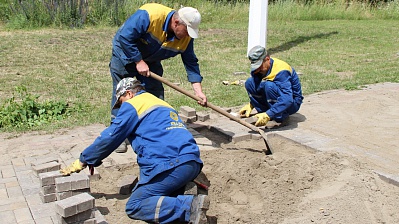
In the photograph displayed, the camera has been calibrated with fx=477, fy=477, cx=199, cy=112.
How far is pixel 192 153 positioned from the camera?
381cm

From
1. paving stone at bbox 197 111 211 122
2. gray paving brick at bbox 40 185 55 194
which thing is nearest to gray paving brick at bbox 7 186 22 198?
gray paving brick at bbox 40 185 55 194

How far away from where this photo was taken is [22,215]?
3.95 meters

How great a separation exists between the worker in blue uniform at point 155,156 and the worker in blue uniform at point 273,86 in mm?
2306

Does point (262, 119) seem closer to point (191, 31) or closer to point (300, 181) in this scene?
point (300, 181)

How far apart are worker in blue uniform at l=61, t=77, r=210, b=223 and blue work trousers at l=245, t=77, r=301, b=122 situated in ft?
8.04

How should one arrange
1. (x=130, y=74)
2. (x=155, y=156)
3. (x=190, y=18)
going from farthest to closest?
(x=130, y=74) → (x=190, y=18) → (x=155, y=156)

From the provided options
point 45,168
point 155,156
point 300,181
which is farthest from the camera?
point 300,181

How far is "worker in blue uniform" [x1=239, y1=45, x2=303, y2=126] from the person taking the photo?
5953mm

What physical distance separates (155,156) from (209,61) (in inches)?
285

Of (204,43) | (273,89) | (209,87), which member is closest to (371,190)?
(273,89)

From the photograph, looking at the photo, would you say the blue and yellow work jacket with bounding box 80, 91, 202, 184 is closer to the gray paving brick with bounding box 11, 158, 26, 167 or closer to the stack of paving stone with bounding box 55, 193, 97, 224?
the stack of paving stone with bounding box 55, 193, 97, 224

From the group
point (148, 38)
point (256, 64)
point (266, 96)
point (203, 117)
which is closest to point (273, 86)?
point (266, 96)

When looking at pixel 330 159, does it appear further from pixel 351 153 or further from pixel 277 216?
pixel 277 216

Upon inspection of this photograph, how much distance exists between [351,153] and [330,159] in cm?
53
